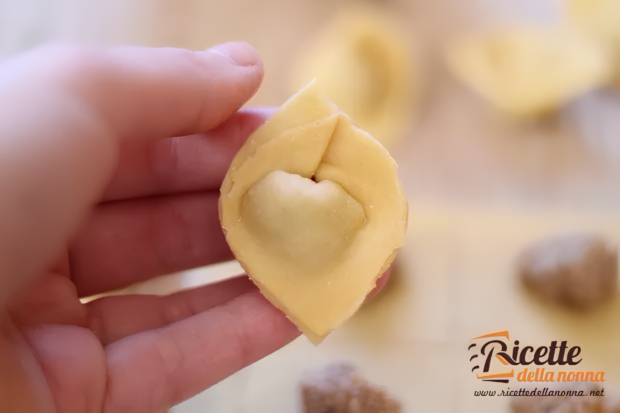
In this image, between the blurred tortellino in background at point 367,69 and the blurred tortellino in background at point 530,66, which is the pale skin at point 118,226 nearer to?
the blurred tortellino in background at point 367,69

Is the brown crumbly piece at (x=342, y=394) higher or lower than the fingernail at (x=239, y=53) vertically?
lower

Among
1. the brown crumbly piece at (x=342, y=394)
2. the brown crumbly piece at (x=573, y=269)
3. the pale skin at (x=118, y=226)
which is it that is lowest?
the brown crumbly piece at (x=342, y=394)

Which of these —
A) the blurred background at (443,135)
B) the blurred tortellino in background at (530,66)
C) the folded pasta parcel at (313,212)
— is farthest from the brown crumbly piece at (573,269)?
the folded pasta parcel at (313,212)

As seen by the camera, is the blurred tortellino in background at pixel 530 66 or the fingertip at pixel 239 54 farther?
the blurred tortellino in background at pixel 530 66

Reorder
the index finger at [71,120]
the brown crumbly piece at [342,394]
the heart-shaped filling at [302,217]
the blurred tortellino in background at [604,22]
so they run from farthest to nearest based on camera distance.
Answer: the blurred tortellino in background at [604,22] → the brown crumbly piece at [342,394] → the heart-shaped filling at [302,217] → the index finger at [71,120]

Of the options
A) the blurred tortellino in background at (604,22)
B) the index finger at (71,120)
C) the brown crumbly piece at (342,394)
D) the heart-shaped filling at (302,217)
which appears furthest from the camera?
the blurred tortellino in background at (604,22)

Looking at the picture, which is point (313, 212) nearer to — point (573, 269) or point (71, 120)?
point (71, 120)
